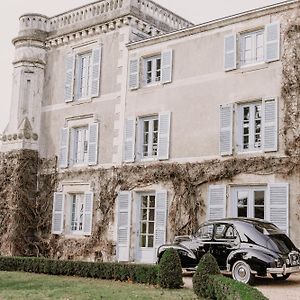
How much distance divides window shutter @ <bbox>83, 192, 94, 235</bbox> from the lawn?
572 centimetres

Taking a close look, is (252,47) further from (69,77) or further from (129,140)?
(69,77)

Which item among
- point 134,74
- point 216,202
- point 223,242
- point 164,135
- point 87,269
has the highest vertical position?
point 134,74

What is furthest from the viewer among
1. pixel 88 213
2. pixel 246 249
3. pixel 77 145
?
pixel 77 145

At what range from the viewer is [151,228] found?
1966 cm

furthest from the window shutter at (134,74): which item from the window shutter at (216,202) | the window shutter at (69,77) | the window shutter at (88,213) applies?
the window shutter at (216,202)

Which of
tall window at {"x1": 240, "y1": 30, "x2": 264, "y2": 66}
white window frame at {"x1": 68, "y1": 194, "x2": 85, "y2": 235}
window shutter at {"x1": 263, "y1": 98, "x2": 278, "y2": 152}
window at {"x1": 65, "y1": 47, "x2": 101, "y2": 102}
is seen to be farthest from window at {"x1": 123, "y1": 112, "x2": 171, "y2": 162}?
window shutter at {"x1": 263, "y1": 98, "x2": 278, "y2": 152}

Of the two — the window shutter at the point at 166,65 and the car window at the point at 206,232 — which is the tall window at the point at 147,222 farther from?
the car window at the point at 206,232

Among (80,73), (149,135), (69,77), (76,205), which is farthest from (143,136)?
(69,77)

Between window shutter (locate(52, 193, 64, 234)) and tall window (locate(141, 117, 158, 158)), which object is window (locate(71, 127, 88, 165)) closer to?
window shutter (locate(52, 193, 64, 234))

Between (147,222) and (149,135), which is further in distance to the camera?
(149,135)

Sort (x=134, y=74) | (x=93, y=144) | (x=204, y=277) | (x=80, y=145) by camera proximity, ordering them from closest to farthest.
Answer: (x=204, y=277) < (x=134, y=74) < (x=93, y=144) < (x=80, y=145)

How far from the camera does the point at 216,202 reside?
58.2ft

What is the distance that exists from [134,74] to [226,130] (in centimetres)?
478

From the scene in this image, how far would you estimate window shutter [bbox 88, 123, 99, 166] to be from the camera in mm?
21547
